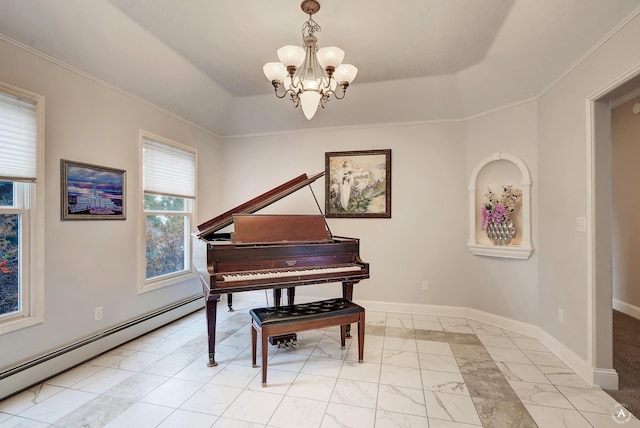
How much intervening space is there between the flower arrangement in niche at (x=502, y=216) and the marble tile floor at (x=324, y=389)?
43.0 inches

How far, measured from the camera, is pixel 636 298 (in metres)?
3.69

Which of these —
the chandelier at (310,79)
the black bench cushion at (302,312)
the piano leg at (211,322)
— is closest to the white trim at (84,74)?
A: the chandelier at (310,79)

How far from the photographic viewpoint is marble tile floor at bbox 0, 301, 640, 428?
185 cm

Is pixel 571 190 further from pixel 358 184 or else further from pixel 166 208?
pixel 166 208

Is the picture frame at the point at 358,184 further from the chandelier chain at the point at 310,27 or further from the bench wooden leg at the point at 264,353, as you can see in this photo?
the bench wooden leg at the point at 264,353

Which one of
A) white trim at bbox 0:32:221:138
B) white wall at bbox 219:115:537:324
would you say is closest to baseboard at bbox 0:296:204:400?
white wall at bbox 219:115:537:324

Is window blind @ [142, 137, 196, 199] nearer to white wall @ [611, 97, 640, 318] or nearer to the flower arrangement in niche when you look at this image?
the flower arrangement in niche

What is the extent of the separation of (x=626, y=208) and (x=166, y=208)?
599 centimetres

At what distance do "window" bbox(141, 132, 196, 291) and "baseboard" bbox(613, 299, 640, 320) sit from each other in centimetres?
574

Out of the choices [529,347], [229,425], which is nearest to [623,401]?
[529,347]

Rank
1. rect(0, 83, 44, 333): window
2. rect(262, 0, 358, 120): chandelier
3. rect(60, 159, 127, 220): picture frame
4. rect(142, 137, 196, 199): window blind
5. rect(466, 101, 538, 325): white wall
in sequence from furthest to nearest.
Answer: rect(142, 137, 196, 199): window blind < rect(466, 101, 538, 325): white wall < rect(60, 159, 127, 220): picture frame < rect(0, 83, 44, 333): window < rect(262, 0, 358, 120): chandelier

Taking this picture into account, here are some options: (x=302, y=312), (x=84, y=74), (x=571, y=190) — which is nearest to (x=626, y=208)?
(x=571, y=190)

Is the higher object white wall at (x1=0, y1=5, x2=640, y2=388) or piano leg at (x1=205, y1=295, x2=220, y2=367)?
white wall at (x1=0, y1=5, x2=640, y2=388)

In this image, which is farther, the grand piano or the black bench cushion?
the grand piano
